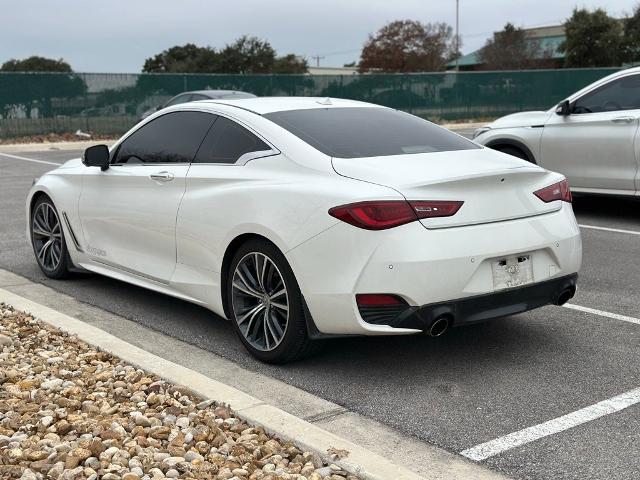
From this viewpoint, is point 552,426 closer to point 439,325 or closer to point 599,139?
point 439,325

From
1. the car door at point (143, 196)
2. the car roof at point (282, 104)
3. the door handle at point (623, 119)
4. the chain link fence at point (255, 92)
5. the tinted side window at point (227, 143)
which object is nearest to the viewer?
the tinted side window at point (227, 143)

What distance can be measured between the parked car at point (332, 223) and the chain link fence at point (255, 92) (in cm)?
2200

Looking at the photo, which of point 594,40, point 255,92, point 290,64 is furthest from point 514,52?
point 255,92

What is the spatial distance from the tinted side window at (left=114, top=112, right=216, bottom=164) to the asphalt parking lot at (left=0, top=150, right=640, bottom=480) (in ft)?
3.76

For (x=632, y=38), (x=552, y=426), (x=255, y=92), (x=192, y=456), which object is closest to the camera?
(x=192, y=456)

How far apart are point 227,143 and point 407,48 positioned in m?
83.3

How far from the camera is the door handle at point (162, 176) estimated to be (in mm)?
5746

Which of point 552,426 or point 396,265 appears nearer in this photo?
point 552,426

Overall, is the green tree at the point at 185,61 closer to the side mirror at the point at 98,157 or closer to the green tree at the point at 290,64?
the green tree at the point at 290,64

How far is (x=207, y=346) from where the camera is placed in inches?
217

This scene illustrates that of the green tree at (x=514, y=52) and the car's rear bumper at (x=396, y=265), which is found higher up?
the green tree at (x=514, y=52)

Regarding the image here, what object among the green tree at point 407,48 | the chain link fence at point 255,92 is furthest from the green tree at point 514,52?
the chain link fence at point 255,92

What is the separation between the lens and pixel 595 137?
978cm

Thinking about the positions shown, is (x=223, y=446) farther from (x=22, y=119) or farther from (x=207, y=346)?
(x=22, y=119)
